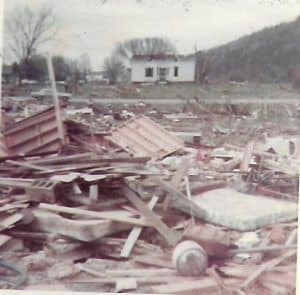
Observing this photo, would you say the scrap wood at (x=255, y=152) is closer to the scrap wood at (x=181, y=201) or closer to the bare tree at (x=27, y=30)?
the scrap wood at (x=181, y=201)

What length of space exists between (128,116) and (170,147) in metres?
0.20

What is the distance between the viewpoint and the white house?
7.84 feet

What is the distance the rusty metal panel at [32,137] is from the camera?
2.41 metres

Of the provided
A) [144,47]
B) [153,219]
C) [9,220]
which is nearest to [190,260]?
[153,219]

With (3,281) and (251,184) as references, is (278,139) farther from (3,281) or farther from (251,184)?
(3,281)

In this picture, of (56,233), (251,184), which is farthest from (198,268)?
(56,233)

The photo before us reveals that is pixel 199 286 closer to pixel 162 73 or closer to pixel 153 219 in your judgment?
pixel 153 219

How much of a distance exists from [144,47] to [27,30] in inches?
17.5

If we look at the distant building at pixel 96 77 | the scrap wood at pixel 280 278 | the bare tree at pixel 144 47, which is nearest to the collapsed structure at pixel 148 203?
the scrap wood at pixel 280 278

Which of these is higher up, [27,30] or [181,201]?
[27,30]

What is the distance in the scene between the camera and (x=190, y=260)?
2.29 metres

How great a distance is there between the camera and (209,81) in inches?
94.0

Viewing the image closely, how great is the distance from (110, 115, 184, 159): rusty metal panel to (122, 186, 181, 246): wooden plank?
0.16 meters

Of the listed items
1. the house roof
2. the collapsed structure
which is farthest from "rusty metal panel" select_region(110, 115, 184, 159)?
the house roof
